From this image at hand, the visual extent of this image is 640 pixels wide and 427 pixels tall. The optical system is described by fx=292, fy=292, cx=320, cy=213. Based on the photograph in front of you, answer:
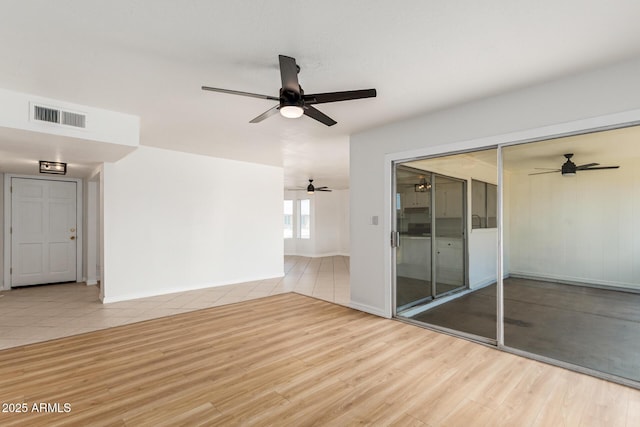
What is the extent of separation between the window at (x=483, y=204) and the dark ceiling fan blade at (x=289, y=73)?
2.40 m

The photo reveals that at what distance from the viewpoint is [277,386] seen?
90.9 inches

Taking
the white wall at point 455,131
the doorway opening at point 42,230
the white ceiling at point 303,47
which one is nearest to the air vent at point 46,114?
the white ceiling at point 303,47

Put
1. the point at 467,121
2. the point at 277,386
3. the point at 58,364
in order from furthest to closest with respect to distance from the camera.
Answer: the point at 467,121 → the point at 58,364 → the point at 277,386

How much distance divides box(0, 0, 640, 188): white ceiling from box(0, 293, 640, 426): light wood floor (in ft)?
8.43

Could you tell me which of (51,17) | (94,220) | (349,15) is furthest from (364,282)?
(94,220)

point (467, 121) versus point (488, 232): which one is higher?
point (467, 121)

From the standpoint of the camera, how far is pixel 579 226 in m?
3.19

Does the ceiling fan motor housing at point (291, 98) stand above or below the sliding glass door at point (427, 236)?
above

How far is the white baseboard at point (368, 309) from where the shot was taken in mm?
3942

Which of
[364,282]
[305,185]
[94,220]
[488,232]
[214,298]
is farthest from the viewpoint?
[305,185]

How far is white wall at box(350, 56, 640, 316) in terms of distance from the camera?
240 centimetres

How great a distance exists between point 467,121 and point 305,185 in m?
7.06

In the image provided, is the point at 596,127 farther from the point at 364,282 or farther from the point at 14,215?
the point at 14,215

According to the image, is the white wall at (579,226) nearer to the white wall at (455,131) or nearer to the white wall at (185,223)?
the white wall at (455,131)
